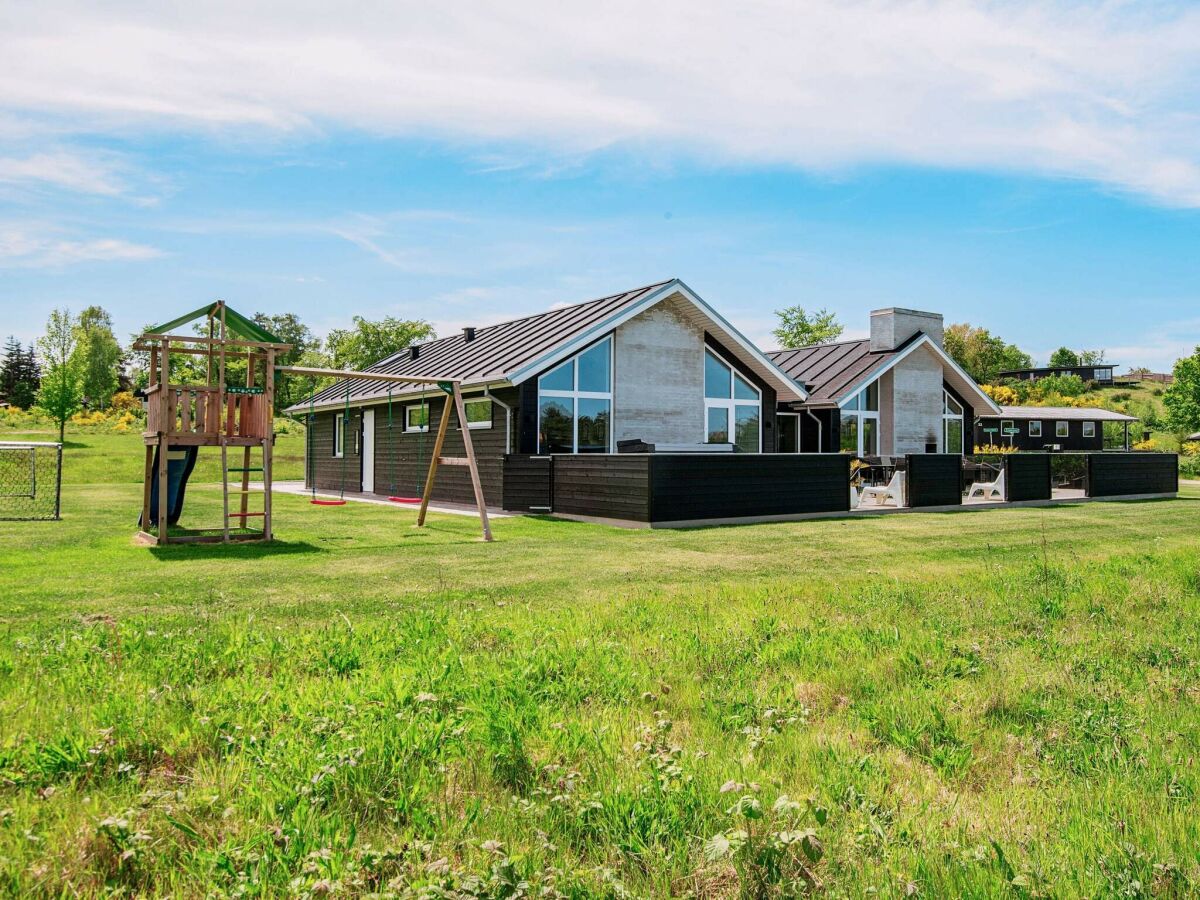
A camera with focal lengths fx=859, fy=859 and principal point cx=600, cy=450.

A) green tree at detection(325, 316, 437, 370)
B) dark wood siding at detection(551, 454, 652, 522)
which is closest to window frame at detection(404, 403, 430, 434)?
dark wood siding at detection(551, 454, 652, 522)

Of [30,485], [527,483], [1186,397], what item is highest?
[1186,397]

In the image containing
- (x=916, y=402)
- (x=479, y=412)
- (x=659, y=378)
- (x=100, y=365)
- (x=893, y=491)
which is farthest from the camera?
(x=100, y=365)

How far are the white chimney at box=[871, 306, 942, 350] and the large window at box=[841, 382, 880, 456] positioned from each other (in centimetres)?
143

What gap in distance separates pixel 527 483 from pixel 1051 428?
173 ft

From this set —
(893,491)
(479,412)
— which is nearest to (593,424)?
(479,412)

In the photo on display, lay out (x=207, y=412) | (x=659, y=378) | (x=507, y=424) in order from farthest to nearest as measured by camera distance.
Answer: (x=659, y=378) → (x=507, y=424) → (x=207, y=412)

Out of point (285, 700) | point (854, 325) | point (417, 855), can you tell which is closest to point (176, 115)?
point (285, 700)

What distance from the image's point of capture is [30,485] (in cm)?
2583

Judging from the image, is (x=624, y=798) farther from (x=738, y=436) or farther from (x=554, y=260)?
(x=554, y=260)

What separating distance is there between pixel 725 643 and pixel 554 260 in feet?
80.3

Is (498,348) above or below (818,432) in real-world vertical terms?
above

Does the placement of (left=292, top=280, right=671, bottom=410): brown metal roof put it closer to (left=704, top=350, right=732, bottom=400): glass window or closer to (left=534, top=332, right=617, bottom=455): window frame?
(left=534, top=332, right=617, bottom=455): window frame

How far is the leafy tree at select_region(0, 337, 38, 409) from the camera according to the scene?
231ft

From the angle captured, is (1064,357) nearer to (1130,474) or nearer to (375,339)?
(375,339)
